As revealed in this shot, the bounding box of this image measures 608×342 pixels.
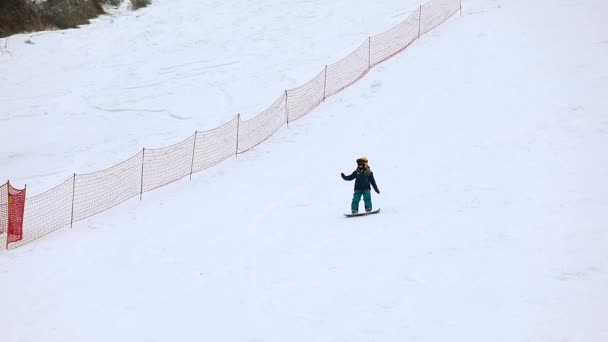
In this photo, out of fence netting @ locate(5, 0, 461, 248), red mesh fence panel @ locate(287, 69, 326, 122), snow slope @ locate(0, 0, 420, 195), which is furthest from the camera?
red mesh fence panel @ locate(287, 69, 326, 122)

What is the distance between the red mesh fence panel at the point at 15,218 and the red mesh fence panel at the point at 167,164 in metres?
3.40

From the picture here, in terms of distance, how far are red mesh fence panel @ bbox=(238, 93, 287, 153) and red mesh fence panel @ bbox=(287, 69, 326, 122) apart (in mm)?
390

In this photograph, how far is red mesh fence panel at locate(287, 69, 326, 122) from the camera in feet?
76.5

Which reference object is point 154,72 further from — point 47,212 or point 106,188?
point 47,212

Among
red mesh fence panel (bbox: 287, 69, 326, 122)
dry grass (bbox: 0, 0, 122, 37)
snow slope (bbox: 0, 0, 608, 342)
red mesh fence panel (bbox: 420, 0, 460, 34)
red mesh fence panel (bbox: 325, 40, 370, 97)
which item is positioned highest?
dry grass (bbox: 0, 0, 122, 37)

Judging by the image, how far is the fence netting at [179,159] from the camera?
16.9 meters

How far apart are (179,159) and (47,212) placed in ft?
14.6

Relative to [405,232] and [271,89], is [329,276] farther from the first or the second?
[271,89]

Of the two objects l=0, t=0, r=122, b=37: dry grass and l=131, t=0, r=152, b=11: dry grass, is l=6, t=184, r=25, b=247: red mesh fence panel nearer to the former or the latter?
l=0, t=0, r=122, b=37: dry grass

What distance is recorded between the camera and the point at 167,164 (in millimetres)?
20016

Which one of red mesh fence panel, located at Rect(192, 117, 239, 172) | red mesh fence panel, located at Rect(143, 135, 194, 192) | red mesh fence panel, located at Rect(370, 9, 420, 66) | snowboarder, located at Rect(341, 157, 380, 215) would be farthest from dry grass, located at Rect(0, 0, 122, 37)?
snowboarder, located at Rect(341, 157, 380, 215)

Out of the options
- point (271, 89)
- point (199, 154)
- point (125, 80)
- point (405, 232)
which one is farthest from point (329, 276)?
point (125, 80)

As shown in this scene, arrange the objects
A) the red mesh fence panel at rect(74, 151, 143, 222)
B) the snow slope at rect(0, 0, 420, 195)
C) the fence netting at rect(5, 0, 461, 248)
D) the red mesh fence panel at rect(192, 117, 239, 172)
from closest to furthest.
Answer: the fence netting at rect(5, 0, 461, 248), the red mesh fence panel at rect(74, 151, 143, 222), the red mesh fence panel at rect(192, 117, 239, 172), the snow slope at rect(0, 0, 420, 195)

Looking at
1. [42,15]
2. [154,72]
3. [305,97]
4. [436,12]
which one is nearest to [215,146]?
[305,97]
